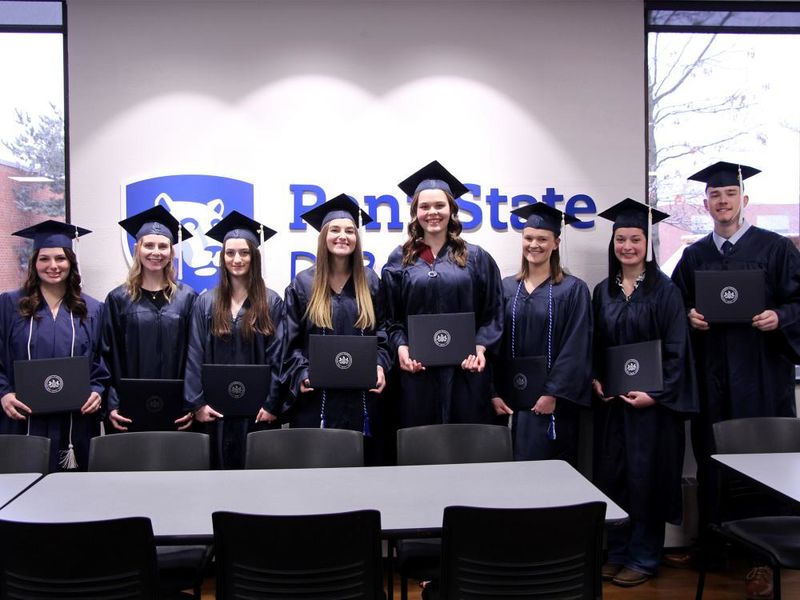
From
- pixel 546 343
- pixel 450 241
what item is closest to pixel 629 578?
pixel 546 343

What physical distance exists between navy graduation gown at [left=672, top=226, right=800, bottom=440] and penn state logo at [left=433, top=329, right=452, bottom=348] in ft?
4.59

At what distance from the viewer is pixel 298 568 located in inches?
71.7

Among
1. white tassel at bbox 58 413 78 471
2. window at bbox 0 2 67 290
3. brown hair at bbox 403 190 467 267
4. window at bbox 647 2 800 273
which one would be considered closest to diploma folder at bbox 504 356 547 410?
brown hair at bbox 403 190 467 267

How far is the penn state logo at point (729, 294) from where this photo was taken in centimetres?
363

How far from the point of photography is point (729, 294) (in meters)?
3.64

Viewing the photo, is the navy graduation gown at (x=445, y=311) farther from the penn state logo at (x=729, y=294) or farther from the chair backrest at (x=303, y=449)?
the penn state logo at (x=729, y=294)

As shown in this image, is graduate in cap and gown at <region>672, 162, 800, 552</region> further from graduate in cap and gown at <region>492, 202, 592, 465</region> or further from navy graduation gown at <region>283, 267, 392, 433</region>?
navy graduation gown at <region>283, 267, 392, 433</region>

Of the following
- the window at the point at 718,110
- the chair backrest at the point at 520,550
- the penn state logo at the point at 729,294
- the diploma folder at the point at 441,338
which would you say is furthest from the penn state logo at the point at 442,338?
the window at the point at 718,110

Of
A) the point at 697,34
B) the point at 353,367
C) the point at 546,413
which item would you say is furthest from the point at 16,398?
the point at 697,34

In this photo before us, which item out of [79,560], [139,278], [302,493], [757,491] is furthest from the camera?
[139,278]

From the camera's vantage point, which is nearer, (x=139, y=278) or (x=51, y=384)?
(x=51, y=384)

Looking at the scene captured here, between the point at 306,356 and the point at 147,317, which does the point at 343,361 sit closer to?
the point at 306,356

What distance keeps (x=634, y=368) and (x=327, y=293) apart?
4.96 feet

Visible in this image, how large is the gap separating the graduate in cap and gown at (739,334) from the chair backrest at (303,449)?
6.55 feet
